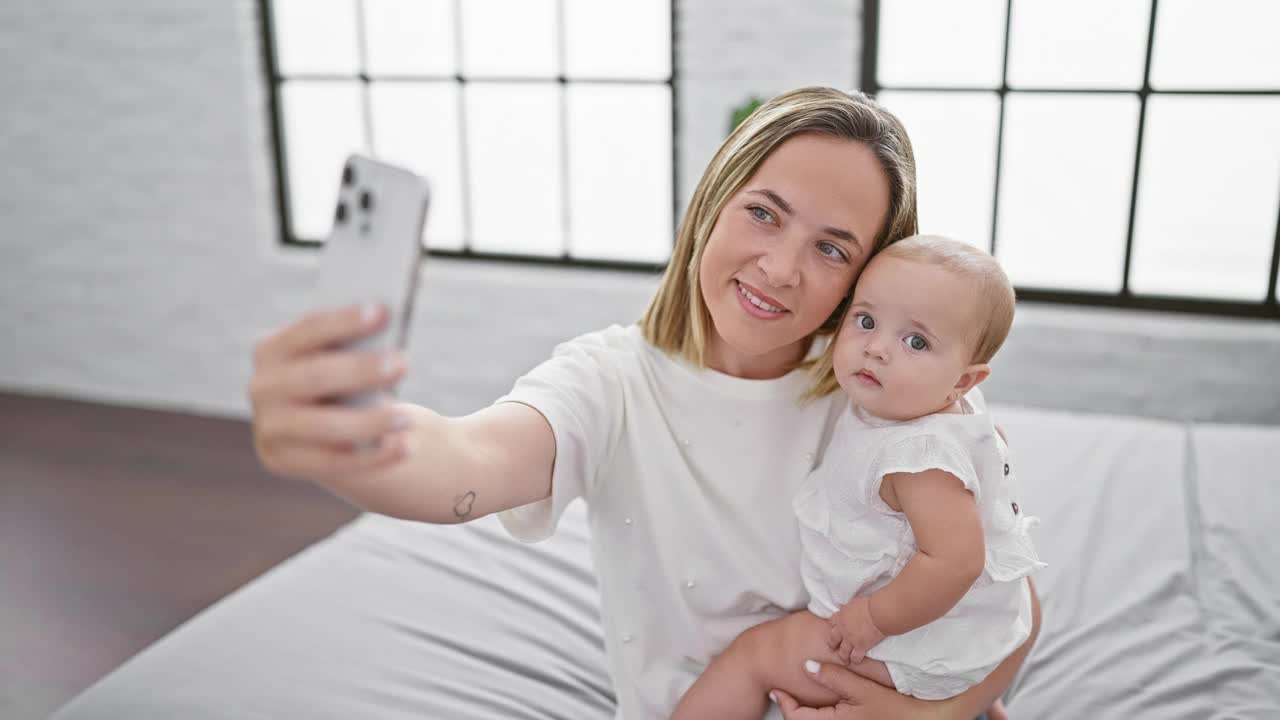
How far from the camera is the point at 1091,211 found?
3.18 m

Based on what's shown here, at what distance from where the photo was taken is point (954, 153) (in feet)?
10.7

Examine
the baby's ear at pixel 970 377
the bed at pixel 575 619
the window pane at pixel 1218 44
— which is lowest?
the bed at pixel 575 619

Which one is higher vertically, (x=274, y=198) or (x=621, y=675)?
(x=274, y=198)

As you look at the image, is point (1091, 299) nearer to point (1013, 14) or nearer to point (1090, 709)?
point (1013, 14)

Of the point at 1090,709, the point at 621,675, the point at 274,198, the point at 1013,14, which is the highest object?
the point at 1013,14

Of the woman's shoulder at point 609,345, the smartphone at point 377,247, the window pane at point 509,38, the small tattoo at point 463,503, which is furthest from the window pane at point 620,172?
the smartphone at point 377,247

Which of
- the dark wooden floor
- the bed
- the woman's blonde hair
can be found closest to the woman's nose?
the woman's blonde hair

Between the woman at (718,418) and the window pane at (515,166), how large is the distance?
8.10 ft

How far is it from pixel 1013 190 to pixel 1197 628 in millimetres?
1920

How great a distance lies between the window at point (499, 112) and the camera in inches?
139

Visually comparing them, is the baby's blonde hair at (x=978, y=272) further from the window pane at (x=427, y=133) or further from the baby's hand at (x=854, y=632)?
the window pane at (x=427, y=133)

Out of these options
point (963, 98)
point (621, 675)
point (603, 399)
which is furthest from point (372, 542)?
point (963, 98)

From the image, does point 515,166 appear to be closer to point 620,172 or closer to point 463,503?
point 620,172

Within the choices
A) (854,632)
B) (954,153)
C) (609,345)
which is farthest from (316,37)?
(854,632)
